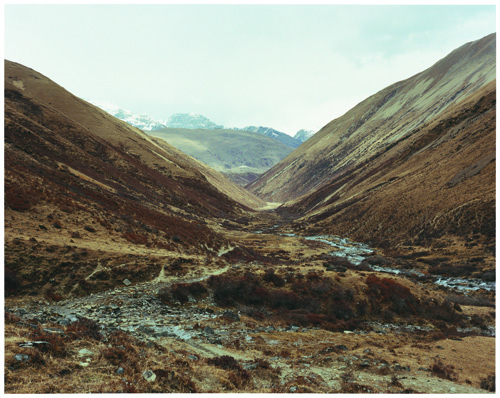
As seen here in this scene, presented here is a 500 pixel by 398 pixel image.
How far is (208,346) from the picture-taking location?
1683cm

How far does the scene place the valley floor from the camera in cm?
1043

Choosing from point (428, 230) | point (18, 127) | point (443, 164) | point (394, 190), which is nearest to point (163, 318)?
point (18, 127)

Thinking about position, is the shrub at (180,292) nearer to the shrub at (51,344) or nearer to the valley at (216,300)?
the valley at (216,300)

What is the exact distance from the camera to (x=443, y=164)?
78562 millimetres

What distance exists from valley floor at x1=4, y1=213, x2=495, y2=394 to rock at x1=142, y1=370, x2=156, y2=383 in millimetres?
78

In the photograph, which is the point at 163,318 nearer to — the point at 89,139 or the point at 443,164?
the point at 89,139

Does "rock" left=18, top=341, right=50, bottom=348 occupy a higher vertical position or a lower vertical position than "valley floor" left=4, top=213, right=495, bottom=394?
higher

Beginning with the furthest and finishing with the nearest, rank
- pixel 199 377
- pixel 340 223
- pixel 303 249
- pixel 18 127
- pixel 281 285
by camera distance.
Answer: pixel 340 223 → pixel 303 249 → pixel 18 127 → pixel 281 285 → pixel 199 377

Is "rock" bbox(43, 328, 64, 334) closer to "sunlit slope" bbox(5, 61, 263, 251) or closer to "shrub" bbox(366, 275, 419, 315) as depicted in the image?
"sunlit slope" bbox(5, 61, 263, 251)

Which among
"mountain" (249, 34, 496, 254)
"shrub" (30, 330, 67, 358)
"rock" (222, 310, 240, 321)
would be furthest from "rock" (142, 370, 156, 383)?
"mountain" (249, 34, 496, 254)

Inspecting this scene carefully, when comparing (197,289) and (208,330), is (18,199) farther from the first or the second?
(208,330)

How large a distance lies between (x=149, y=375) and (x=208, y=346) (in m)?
6.90

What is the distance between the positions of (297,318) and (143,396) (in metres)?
17.6

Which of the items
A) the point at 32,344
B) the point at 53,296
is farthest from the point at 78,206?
the point at 32,344
